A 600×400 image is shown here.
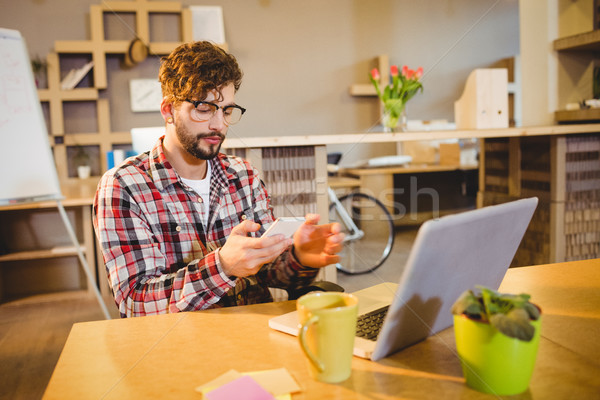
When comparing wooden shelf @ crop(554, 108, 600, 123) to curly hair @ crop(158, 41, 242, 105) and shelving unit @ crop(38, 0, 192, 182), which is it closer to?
curly hair @ crop(158, 41, 242, 105)

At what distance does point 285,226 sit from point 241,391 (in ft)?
1.38

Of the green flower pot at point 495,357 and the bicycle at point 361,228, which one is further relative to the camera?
the bicycle at point 361,228

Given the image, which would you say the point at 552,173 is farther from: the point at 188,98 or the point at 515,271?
the point at 188,98

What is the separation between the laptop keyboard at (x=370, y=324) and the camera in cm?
80

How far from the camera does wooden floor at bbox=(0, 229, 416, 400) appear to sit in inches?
84.0

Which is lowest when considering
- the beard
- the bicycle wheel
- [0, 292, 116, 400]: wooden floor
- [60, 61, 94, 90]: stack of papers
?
[0, 292, 116, 400]: wooden floor

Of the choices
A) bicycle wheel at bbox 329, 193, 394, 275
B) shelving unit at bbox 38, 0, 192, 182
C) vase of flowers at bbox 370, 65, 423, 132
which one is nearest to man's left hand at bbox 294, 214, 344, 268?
vase of flowers at bbox 370, 65, 423, 132

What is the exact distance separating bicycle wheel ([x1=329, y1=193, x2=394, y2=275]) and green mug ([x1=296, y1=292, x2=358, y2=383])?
2.83m

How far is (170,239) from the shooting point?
124cm

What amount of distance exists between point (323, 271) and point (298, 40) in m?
3.21

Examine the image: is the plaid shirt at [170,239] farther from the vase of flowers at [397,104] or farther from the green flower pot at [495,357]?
the vase of flowers at [397,104]

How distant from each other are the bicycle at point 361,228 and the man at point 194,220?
2187 mm

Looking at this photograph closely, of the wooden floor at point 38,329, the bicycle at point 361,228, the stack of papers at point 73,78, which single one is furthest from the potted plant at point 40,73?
the bicycle at point 361,228

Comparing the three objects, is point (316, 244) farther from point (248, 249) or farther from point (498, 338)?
point (498, 338)
